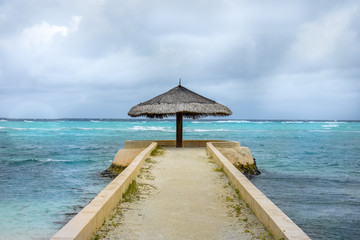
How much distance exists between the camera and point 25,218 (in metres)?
7.98

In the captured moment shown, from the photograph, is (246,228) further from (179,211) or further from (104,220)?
(104,220)

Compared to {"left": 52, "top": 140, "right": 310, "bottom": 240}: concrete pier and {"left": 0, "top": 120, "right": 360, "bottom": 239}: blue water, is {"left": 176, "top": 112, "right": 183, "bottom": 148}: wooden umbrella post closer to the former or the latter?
{"left": 0, "top": 120, "right": 360, "bottom": 239}: blue water

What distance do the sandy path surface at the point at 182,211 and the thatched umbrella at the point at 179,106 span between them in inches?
169

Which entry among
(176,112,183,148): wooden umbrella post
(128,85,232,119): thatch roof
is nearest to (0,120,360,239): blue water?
(128,85,232,119): thatch roof

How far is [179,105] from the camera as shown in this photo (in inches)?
486

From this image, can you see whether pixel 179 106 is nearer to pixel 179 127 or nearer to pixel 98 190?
pixel 179 127

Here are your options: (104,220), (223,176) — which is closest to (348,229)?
(223,176)

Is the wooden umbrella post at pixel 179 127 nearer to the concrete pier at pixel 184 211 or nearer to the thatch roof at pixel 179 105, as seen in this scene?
the thatch roof at pixel 179 105

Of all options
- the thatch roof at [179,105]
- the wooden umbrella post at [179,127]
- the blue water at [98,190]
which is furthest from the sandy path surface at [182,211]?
the wooden umbrella post at [179,127]

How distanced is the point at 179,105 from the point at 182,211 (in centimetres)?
735

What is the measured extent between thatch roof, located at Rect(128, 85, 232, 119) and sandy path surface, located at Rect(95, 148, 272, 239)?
4.30 meters

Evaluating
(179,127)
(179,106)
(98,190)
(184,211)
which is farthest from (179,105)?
(184,211)

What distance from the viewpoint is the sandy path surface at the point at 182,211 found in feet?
14.1

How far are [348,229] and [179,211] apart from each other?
13.5ft
